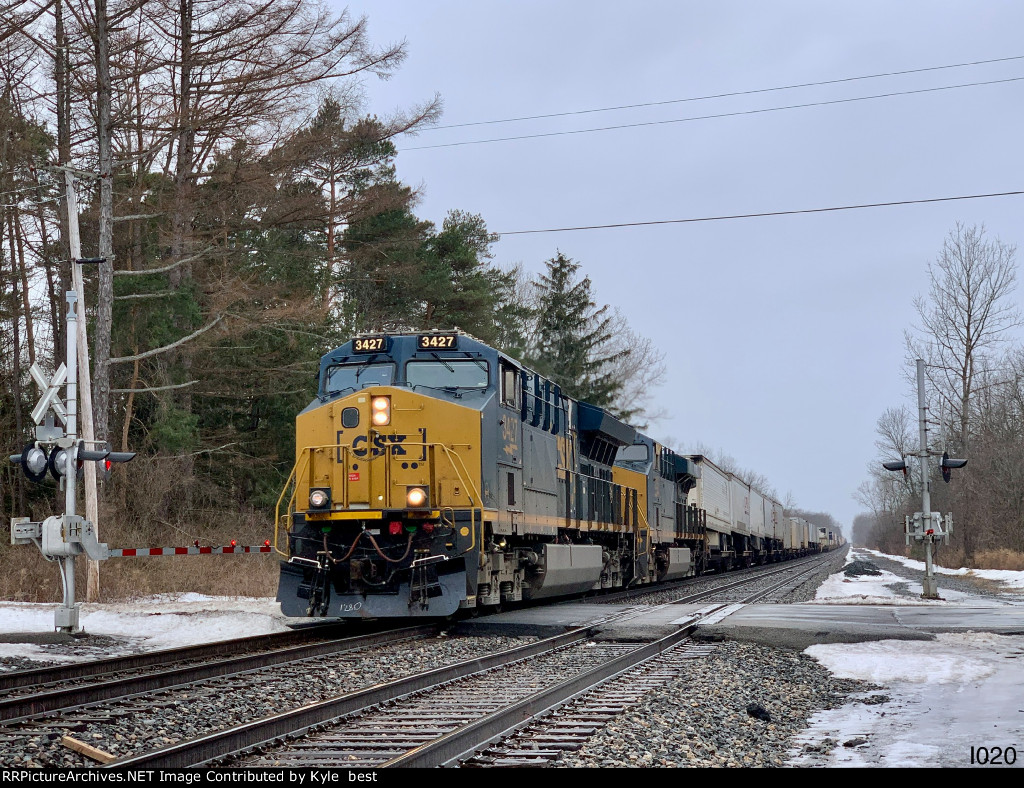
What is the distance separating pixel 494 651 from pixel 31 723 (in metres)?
5.37

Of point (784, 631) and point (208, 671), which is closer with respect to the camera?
point (208, 671)

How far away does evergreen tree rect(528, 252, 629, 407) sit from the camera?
166ft

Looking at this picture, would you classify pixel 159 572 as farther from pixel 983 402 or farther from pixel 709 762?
pixel 983 402

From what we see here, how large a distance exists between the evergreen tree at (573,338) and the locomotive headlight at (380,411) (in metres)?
36.8

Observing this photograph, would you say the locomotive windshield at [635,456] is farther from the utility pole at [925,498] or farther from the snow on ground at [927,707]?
the snow on ground at [927,707]

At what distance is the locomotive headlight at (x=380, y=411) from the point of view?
1312cm

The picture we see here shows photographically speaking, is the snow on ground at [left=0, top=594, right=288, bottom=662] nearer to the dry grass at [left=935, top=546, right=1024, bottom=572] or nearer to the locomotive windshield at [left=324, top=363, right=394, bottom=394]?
the locomotive windshield at [left=324, top=363, right=394, bottom=394]

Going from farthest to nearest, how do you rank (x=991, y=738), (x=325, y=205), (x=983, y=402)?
(x=983, y=402) → (x=325, y=205) → (x=991, y=738)

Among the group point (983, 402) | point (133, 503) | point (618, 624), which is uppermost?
point (983, 402)

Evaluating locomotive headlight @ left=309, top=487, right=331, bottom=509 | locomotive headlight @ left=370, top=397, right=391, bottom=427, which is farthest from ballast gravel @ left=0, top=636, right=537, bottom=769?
locomotive headlight @ left=370, top=397, right=391, bottom=427

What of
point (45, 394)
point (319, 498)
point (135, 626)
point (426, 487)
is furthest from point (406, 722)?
point (45, 394)

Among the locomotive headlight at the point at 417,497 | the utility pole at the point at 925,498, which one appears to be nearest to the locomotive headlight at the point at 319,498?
the locomotive headlight at the point at 417,497

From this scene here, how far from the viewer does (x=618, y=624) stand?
1397 cm

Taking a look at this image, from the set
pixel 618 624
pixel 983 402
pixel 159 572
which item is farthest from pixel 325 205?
pixel 983 402
